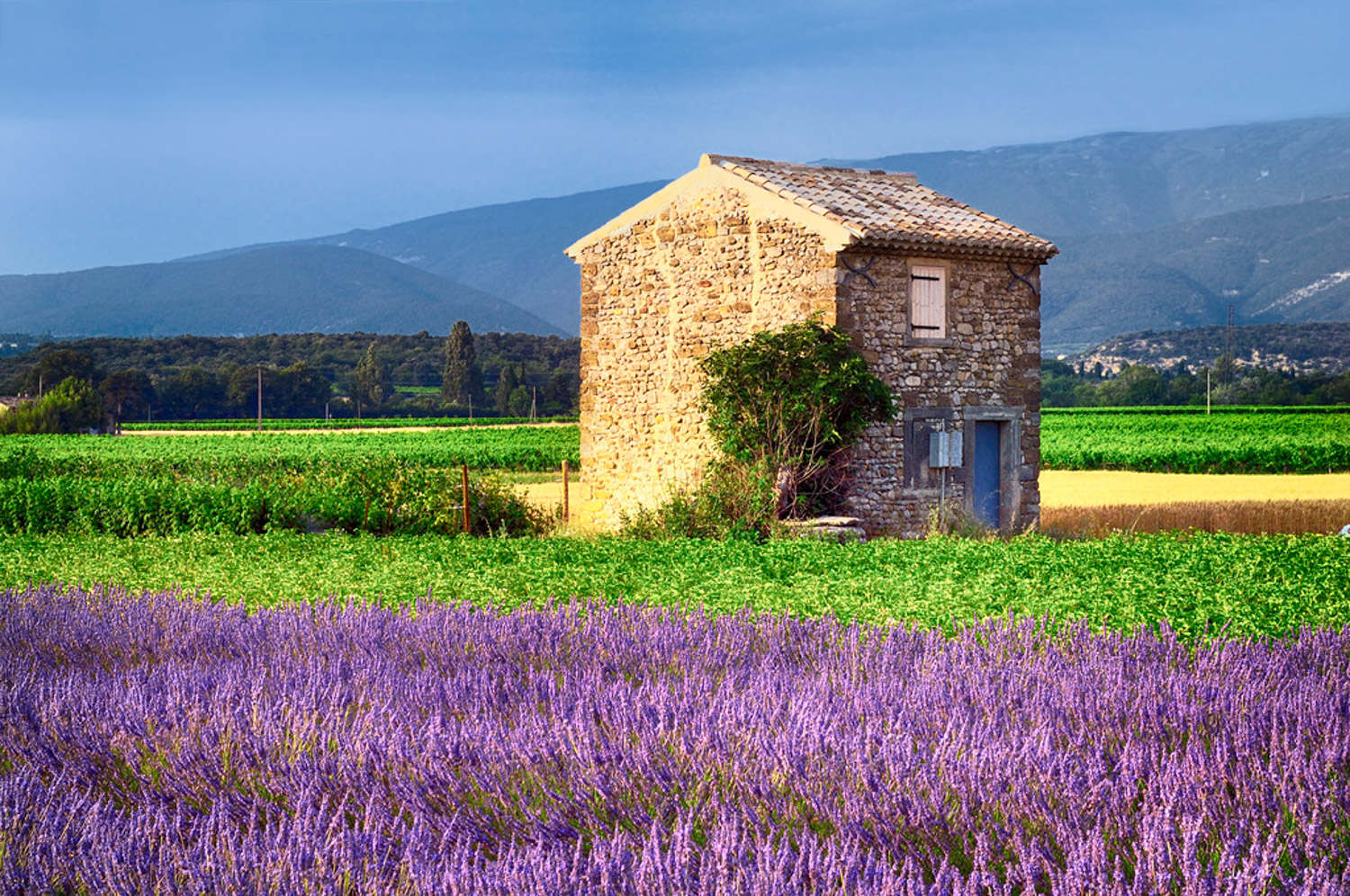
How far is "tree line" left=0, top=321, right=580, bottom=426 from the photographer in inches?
2798

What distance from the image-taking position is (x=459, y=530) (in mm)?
15102

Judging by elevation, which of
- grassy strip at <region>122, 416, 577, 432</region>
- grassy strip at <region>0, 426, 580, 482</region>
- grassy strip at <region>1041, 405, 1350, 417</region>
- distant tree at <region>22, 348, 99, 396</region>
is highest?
distant tree at <region>22, 348, 99, 396</region>

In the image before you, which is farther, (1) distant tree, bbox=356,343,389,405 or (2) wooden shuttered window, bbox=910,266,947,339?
(1) distant tree, bbox=356,343,389,405

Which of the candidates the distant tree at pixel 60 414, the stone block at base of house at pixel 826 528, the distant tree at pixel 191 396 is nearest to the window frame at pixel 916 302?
the stone block at base of house at pixel 826 528

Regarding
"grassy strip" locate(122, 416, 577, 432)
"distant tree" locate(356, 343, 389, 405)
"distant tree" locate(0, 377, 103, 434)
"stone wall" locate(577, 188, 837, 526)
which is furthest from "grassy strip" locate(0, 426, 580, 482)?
"distant tree" locate(356, 343, 389, 405)

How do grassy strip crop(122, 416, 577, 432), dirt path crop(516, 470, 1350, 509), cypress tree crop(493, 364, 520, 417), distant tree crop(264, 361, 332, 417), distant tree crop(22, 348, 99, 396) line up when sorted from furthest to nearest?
distant tree crop(264, 361, 332, 417) → cypress tree crop(493, 364, 520, 417) → distant tree crop(22, 348, 99, 396) → grassy strip crop(122, 416, 577, 432) → dirt path crop(516, 470, 1350, 509)

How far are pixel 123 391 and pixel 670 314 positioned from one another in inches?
2285

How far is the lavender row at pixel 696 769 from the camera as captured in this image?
304 centimetres

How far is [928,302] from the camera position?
16.0 meters

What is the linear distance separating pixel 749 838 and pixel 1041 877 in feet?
2.30

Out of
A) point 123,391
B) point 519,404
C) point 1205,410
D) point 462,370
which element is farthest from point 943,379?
point 123,391

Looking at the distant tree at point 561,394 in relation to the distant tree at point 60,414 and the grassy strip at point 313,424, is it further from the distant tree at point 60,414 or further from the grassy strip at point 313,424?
the distant tree at point 60,414

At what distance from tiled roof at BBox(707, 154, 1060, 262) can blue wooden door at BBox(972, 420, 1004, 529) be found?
210cm

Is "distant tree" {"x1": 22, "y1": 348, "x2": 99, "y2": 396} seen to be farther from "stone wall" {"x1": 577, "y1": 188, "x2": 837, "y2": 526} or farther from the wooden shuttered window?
the wooden shuttered window
